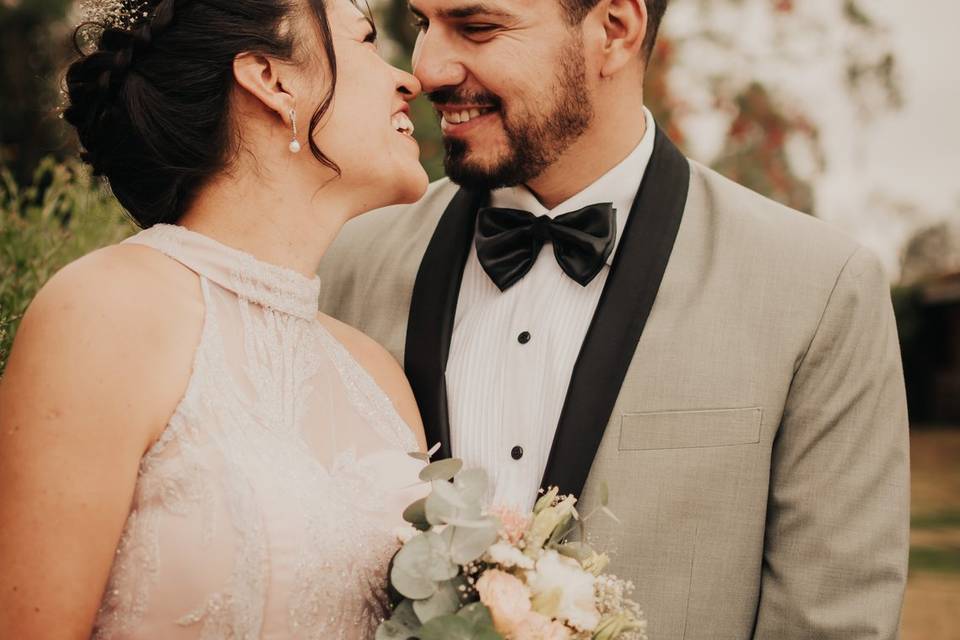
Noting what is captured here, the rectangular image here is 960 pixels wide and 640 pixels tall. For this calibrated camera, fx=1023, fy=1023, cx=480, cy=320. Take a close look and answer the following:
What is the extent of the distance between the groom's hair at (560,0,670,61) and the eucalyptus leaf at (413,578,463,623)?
6.20ft

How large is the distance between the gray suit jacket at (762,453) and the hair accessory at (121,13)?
1401mm

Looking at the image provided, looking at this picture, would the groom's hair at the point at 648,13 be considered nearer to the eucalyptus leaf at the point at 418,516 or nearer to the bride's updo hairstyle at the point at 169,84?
the bride's updo hairstyle at the point at 169,84

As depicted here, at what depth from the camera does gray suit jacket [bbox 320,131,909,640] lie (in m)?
2.61

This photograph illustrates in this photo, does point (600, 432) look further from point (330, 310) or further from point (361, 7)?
point (361, 7)

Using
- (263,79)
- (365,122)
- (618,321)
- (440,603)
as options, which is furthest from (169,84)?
(440,603)

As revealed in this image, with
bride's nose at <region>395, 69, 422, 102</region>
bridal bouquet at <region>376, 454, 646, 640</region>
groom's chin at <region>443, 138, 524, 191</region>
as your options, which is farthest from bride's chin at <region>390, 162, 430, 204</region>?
bridal bouquet at <region>376, 454, 646, 640</region>

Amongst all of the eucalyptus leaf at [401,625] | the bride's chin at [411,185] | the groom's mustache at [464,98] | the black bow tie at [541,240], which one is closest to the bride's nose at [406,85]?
the bride's chin at [411,185]

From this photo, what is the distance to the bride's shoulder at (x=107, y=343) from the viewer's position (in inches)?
80.5

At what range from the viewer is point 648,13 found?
335 cm

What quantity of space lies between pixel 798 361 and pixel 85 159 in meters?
1.91

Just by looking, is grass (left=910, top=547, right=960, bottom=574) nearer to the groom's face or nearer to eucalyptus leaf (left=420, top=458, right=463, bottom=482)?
the groom's face

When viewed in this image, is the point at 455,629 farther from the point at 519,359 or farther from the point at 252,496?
the point at 519,359

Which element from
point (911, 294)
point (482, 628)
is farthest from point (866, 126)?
point (482, 628)

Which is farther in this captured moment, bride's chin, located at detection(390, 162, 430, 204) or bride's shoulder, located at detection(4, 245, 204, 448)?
bride's chin, located at detection(390, 162, 430, 204)
